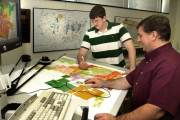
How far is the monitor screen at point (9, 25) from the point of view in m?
1.04

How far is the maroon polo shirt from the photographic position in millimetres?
873

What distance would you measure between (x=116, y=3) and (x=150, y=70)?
89.5 inches

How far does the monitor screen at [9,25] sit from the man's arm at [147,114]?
0.88 metres

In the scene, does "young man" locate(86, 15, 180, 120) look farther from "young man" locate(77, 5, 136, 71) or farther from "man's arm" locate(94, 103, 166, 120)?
"young man" locate(77, 5, 136, 71)

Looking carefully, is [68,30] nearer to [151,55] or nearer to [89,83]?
[89,83]

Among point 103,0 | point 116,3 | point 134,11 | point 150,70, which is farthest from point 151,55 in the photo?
point 134,11

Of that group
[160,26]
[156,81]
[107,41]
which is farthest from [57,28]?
[156,81]

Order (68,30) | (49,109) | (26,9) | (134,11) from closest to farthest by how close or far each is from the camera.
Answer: (49,109), (26,9), (68,30), (134,11)

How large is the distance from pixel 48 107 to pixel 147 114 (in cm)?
54

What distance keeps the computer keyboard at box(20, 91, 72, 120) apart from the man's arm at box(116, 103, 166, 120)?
0.33 meters

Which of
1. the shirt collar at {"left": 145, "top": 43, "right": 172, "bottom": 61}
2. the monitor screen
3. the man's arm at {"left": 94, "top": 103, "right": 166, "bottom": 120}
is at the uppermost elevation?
the monitor screen

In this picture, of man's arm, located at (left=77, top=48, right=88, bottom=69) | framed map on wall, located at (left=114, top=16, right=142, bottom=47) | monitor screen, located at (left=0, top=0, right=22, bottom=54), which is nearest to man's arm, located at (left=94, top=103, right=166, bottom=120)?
man's arm, located at (left=77, top=48, right=88, bottom=69)

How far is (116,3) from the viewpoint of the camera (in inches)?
118

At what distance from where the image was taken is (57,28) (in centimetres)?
221
